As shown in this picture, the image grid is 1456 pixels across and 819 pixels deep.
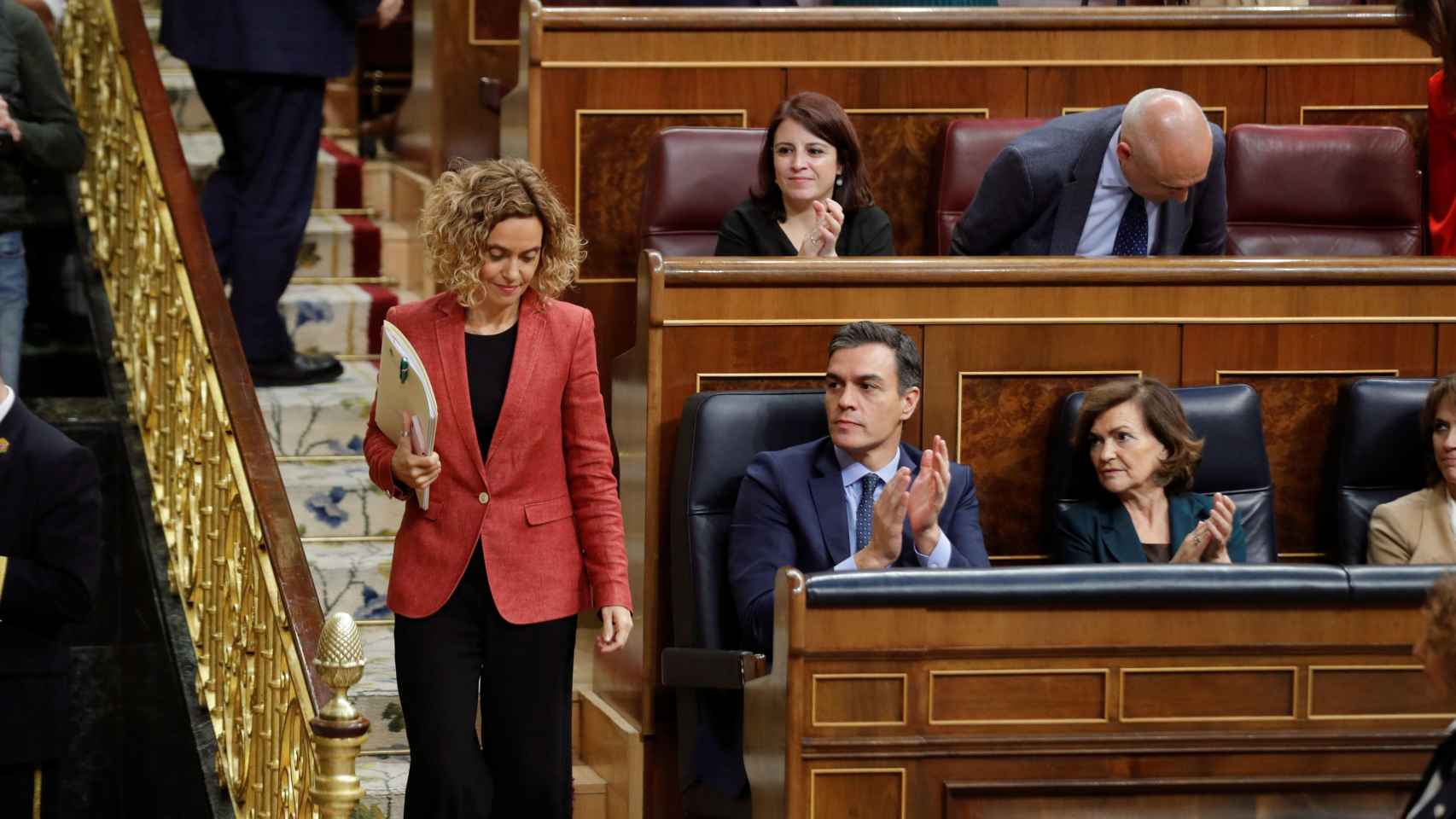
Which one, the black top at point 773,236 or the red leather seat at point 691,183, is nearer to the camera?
the black top at point 773,236

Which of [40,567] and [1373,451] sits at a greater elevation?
[1373,451]

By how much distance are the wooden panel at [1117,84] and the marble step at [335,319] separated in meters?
1.64

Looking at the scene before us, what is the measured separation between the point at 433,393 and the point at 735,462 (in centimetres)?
65

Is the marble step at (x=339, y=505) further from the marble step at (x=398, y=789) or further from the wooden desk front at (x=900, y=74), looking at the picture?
the marble step at (x=398, y=789)

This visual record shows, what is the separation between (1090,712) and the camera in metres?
2.72

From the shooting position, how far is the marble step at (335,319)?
5.12 m

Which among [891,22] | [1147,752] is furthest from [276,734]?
[891,22]

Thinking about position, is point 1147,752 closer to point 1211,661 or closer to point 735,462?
point 1211,661

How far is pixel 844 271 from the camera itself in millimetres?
3508

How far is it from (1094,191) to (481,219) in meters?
1.44

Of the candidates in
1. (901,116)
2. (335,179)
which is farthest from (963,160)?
(335,179)

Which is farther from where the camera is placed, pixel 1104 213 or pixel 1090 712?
pixel 1104 213

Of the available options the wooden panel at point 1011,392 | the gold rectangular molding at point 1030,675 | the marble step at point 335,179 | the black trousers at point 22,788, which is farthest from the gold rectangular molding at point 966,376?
the marble step at point 335,179

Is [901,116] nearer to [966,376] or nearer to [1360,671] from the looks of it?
[966,376]
